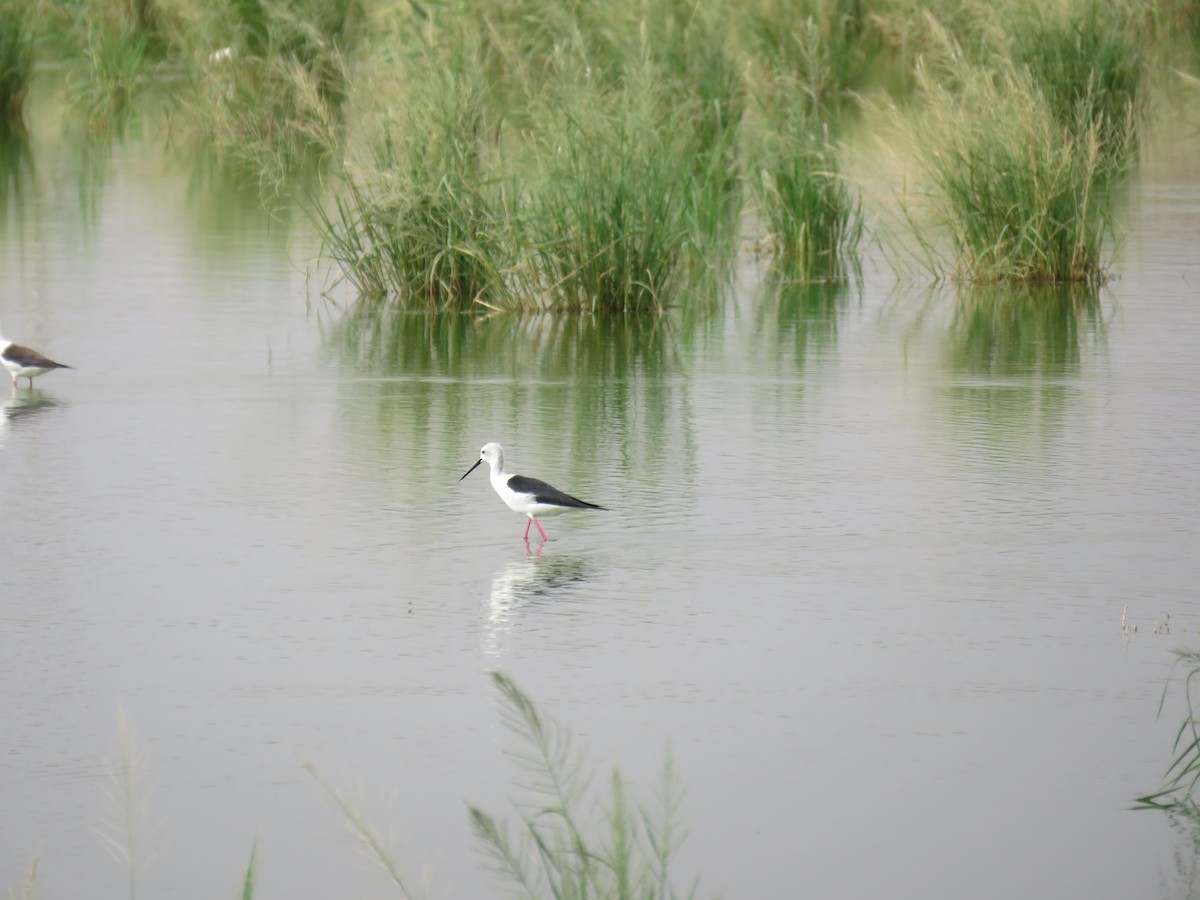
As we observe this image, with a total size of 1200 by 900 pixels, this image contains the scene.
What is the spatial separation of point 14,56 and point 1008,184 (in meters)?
16.0

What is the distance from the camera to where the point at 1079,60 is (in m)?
18.7

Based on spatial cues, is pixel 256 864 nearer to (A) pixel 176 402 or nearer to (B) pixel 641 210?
(A) pixel 176 402

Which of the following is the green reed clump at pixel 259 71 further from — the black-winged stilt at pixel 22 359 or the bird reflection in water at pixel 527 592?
the bird reflection in water at pixel 527 592

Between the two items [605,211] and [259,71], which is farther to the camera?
[259,71]

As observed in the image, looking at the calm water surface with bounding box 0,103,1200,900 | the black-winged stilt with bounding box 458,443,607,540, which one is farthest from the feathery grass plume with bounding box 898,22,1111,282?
the black-winged stilt with bounding box 458,443,607,540

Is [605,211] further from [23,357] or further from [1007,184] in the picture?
[23,357]

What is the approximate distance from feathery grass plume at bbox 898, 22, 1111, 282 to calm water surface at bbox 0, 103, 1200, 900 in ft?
2.99

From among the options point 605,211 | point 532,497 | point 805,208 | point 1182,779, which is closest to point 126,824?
point 1182,779

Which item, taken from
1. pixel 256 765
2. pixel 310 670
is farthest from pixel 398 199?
pixel 256 765

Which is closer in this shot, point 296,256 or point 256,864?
point 256,864

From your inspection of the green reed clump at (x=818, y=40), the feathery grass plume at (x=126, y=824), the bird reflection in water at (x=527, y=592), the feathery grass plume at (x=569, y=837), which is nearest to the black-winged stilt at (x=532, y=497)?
the bird reflection in water at (x=527, y=592)

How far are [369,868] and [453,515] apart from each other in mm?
3151

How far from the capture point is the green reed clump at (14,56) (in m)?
25.2

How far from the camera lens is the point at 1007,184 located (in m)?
12.8
